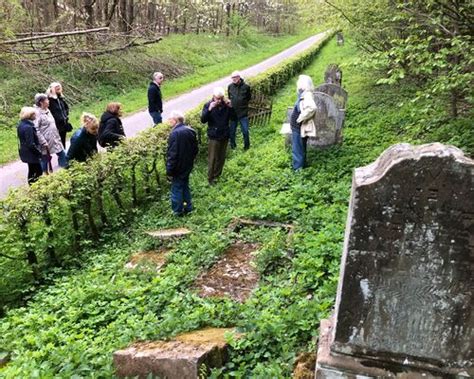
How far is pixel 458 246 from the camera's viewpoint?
112 inches

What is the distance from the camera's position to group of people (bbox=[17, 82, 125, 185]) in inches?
324

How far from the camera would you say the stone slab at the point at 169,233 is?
7385 mm

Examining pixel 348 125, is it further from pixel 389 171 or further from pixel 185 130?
pixel 389 171

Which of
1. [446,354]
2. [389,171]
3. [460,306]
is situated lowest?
[446,354]

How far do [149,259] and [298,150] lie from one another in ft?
13.0

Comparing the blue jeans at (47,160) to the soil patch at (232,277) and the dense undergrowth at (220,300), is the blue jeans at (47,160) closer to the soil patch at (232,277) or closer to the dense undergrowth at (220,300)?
the dense undergrowth at (220,300)

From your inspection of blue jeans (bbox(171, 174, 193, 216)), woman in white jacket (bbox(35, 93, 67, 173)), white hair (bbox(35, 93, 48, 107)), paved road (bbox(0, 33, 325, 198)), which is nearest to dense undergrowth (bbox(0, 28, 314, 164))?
paved road (bbox(0, 33, 325, 198))

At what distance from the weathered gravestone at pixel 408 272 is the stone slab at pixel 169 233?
4.37m

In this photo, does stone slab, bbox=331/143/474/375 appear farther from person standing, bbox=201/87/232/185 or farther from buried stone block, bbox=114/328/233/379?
person standing, bbox=201/87/232/185

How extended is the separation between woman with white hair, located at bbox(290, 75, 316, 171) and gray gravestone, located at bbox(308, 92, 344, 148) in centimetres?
76

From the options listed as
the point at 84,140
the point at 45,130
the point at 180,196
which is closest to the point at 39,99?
the point at 45,130

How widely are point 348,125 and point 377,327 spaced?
31.7ft

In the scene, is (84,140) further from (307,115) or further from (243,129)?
(243,129)

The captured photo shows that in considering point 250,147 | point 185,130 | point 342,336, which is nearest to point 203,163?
point 250,147
